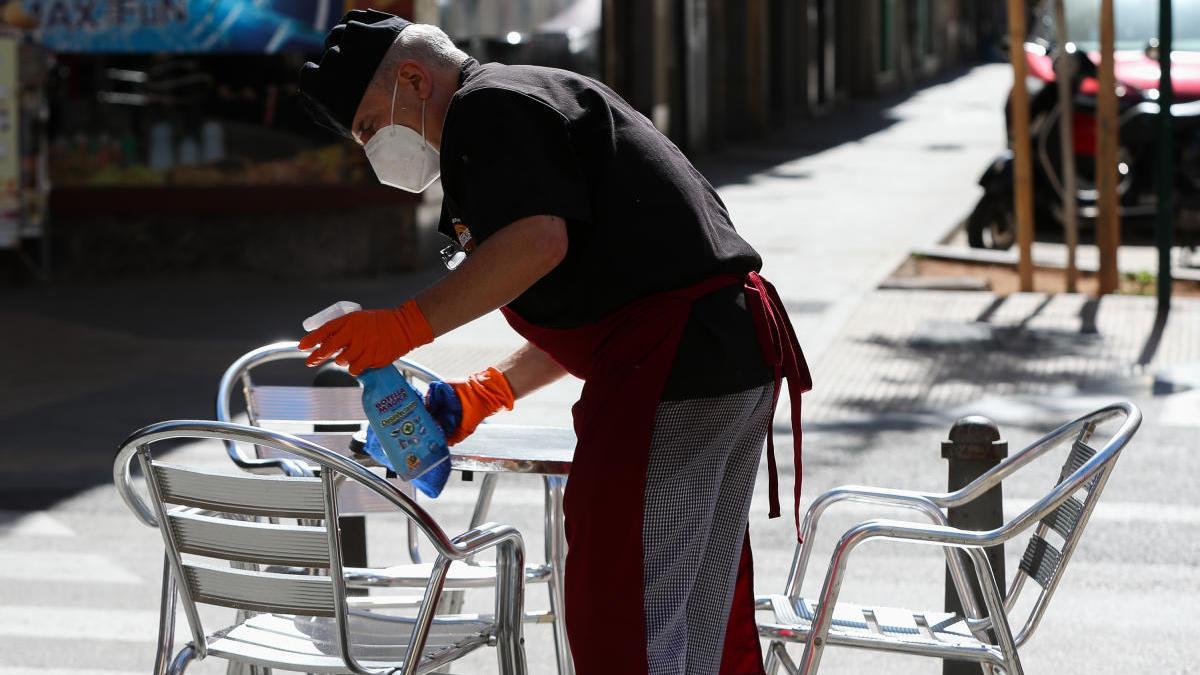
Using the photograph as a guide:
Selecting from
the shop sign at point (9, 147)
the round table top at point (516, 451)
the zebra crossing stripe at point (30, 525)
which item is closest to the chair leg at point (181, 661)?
the round table top at point (516, 451)

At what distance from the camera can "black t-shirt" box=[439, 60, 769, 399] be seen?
10.2 feet

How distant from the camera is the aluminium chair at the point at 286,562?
10.6 feet

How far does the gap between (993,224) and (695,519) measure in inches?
456

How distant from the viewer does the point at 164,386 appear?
30.9ft

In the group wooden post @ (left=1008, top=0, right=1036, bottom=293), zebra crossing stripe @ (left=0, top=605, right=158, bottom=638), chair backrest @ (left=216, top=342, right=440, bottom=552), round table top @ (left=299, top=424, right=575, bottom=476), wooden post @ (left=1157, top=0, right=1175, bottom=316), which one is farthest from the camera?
wooden post @ (left=1008, top=0, right=1036, bottom=293)

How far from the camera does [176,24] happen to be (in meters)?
13.0

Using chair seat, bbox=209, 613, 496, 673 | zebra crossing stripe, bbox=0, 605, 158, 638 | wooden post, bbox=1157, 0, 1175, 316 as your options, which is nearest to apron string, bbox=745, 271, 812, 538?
chair seat, bbox=209, 613, 496, 673

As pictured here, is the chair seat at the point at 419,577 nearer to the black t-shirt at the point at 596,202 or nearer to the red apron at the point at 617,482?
the red apron at the point at 617,482

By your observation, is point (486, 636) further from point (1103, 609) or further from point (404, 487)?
point (1103, 609)

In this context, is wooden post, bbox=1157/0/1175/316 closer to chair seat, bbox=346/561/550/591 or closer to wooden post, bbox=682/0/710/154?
chair seat, bbox=346/561/550/591

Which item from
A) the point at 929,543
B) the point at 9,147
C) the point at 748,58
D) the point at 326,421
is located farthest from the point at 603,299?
the point at 748,58

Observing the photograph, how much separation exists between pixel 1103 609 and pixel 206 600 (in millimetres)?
3266

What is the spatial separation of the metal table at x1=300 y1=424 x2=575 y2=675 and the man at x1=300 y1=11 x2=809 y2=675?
0.34 m

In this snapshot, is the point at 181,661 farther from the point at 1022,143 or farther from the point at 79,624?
the point at 1022,143
